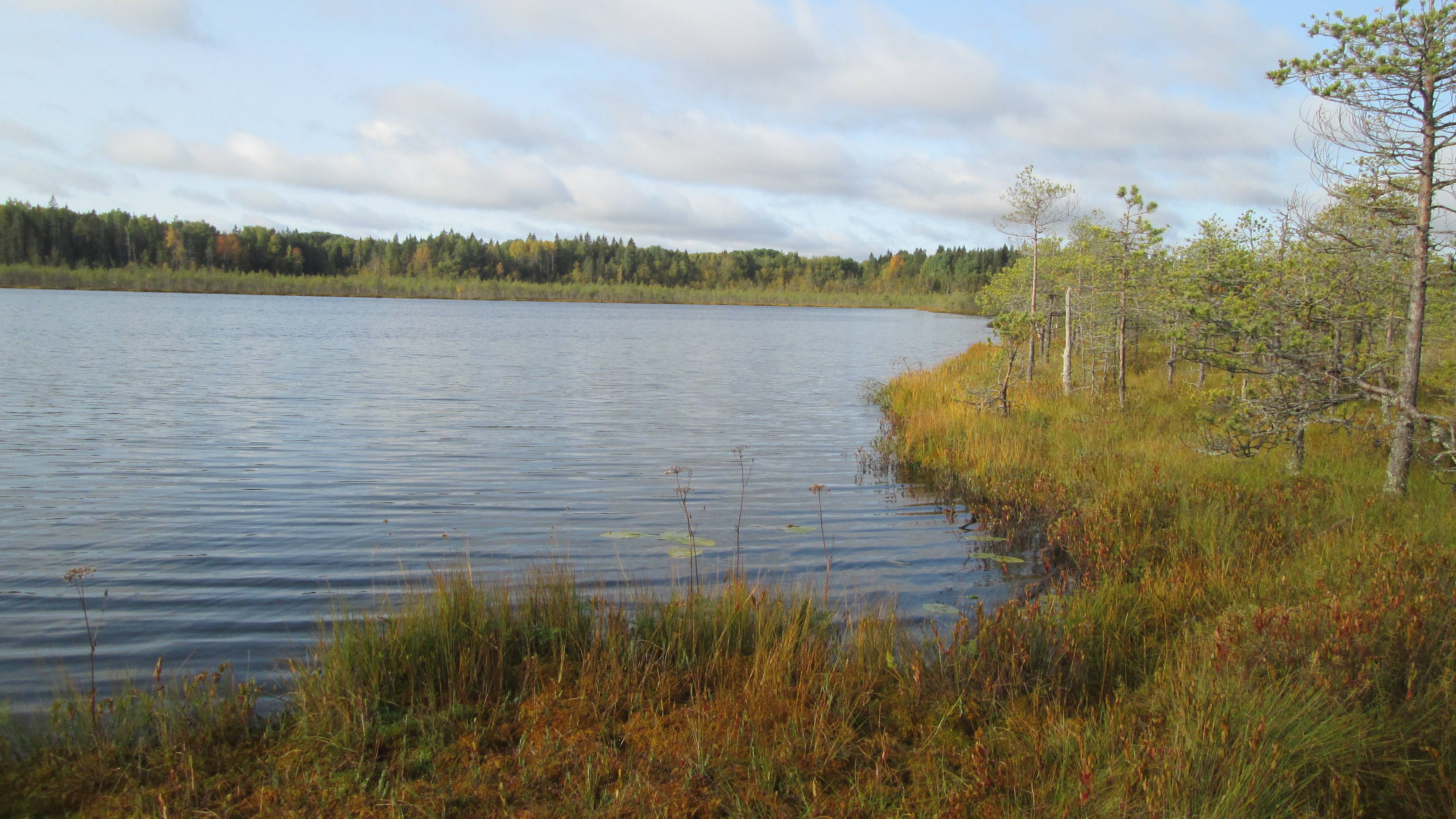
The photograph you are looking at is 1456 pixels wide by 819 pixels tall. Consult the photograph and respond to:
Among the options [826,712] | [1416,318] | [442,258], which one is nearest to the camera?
[826,712]

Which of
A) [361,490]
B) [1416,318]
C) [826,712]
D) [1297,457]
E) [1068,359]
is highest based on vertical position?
[1416,318]

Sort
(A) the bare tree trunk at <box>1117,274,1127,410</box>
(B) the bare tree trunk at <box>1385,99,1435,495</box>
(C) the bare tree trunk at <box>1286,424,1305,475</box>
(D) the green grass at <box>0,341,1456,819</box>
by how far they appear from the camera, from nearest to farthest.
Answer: (D) the green grass at <box>0,341,1456,819</box>, (B) the bare tree trunk at <box>1385,99,1435,495</box>, (C) the bare tree trunk at <box>1286,424,1305,475</box>, (A) the bare tree trunk at <box>1117,274,1127,410</box>

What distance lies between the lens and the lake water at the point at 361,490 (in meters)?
7.04

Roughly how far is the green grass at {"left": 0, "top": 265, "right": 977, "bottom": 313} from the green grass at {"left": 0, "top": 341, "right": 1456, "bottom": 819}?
107771mm

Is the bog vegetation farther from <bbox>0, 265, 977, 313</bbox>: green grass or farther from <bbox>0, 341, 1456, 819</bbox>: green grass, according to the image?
<bbox>0, 265, 977, 313</bbox>: green grass

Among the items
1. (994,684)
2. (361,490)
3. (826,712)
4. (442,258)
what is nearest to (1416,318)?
(994,684)

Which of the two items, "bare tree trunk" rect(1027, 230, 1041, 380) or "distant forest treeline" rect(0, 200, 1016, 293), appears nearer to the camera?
"bare tree trunk" rect(1027, 230, 1041, 380)

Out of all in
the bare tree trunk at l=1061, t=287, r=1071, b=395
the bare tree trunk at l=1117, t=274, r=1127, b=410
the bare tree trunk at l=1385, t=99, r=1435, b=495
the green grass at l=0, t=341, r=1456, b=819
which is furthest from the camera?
the bare tree trunk at l=1061, t=287, r=1071, b=395

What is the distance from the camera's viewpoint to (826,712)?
4.47 m

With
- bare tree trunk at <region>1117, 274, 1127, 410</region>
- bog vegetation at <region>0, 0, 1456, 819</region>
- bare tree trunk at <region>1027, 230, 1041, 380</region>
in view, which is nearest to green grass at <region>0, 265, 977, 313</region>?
bare tree trunk at <region>1027, 230, 1041, 380</region>

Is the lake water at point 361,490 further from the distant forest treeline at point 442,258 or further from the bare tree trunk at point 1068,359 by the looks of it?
the distant forest treeline at point 442,258

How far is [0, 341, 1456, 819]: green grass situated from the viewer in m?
3.71

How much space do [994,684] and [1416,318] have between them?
6.46 meters

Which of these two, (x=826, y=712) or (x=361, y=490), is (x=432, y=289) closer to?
(x=361, y=490)
